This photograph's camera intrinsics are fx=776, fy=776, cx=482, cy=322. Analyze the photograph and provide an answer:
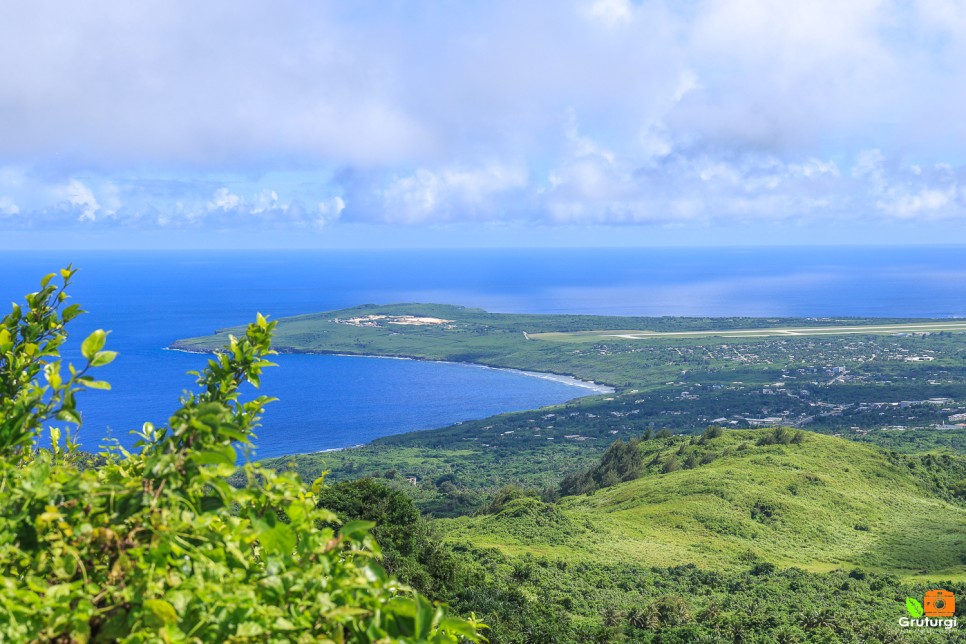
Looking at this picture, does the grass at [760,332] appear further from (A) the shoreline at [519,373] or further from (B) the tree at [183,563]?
(B) the tree at [183,563]

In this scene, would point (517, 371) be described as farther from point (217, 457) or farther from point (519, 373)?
point (217, 457)

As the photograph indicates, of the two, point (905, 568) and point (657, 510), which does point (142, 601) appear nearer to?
point (905, 568)

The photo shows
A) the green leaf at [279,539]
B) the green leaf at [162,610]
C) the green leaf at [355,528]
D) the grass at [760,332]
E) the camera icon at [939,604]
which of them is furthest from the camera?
the grass at [760,332]

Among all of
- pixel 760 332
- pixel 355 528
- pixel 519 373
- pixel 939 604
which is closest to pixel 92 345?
pixel 355 528

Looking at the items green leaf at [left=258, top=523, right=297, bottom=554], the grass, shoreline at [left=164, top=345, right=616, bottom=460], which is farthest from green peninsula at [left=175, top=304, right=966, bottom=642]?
the grass

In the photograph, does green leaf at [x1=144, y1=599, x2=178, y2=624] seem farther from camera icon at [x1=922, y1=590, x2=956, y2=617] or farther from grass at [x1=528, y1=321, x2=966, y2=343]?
grass at [x1=528, y1=321, x2=966, y2=343]

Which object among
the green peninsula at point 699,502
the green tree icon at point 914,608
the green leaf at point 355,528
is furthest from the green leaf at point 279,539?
the green tree icon at point 914,608

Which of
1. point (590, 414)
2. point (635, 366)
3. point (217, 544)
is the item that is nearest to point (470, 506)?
point (590, 414)

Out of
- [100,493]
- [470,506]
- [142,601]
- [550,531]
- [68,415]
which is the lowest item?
[470,506]
